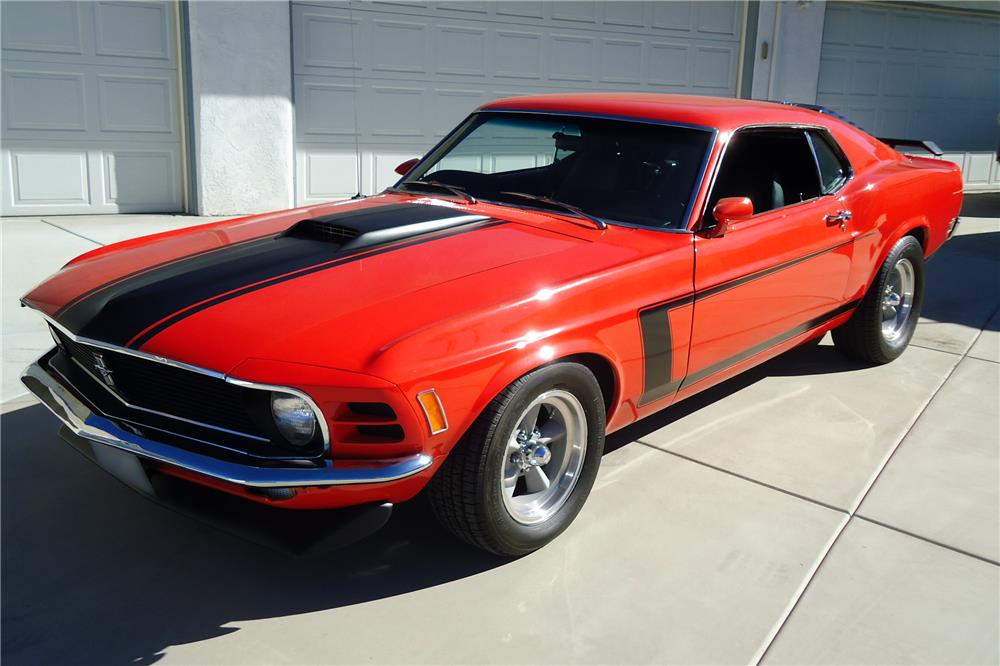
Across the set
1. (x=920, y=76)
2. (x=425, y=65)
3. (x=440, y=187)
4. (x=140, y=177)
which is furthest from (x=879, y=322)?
(x=920, y=76)

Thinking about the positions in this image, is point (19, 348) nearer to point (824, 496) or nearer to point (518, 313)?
point (518, 313)

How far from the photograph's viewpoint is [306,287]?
109 inches

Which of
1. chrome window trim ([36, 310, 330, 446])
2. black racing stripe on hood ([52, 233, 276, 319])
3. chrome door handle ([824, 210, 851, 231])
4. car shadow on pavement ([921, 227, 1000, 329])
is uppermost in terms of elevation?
chrome door handle ([824, 210, 851, 231])

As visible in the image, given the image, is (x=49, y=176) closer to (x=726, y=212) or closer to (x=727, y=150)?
(x=727, y=150)

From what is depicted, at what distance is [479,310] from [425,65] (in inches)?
289

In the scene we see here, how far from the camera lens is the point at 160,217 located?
8.45 m

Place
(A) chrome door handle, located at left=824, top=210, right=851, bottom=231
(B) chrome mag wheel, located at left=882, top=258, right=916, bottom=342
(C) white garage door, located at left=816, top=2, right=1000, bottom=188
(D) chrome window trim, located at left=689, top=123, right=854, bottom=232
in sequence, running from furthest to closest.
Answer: (C) white garage door, located at left=816, top=2, right=1000, bottom=188 < (B) chrome mag wheel, located at left=882, top=258, right=916, bottom=342 < (A) chrome door handle, located at left=824, top=210, right=851, bottom=231 < (D) chrome window trim, located at left=689, top=123, right=854, bottom=232


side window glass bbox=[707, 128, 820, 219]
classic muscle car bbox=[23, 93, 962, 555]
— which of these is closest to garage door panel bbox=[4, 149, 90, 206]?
classic muscle car bbox=[23, 93, 962, 555]

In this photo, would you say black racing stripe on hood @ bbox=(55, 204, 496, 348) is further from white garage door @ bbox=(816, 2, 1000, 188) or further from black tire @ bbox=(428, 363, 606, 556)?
A: white garage door @ bbox=(816, 2, 1000, 188)

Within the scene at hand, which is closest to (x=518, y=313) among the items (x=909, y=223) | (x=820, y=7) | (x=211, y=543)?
(x=211, y=543)

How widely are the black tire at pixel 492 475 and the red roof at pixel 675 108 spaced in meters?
1.42

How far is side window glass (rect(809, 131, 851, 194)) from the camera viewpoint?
14.3ft

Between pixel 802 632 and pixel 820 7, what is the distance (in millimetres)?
11196

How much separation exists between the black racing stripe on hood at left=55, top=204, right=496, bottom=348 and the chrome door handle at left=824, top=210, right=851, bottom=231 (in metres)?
1.92
